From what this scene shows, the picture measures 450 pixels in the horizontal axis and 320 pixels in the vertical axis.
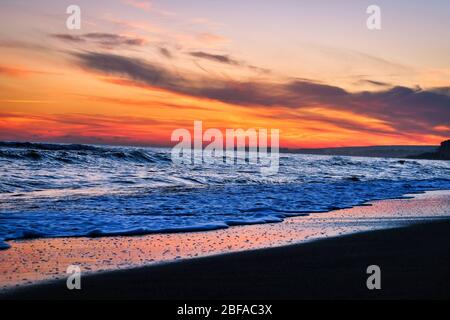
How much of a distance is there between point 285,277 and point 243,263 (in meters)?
0.75

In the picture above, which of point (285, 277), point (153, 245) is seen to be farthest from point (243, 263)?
point (153, 245)

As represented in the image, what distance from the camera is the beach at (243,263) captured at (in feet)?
14.3

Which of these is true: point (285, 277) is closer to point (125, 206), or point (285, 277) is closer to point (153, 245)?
point (153, 245)

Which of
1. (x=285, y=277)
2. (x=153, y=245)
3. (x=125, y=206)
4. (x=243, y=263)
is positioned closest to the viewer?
(x=285, y=277)

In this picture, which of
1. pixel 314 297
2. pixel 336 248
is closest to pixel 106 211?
pixel 336 248

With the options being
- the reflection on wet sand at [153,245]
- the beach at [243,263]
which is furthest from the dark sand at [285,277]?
the reflection on wet sand at [153,245]

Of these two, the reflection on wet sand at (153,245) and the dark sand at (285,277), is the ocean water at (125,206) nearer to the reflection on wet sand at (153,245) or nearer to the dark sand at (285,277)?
the reflection on wet sand at (153,245)

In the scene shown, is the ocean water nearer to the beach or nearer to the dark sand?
the beach

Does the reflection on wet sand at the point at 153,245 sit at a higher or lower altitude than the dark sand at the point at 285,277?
lower

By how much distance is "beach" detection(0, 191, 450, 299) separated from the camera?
4.37 m

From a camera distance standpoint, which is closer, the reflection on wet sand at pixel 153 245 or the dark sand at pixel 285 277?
the dark sand at pixel 285 277

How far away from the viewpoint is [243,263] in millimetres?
5527
